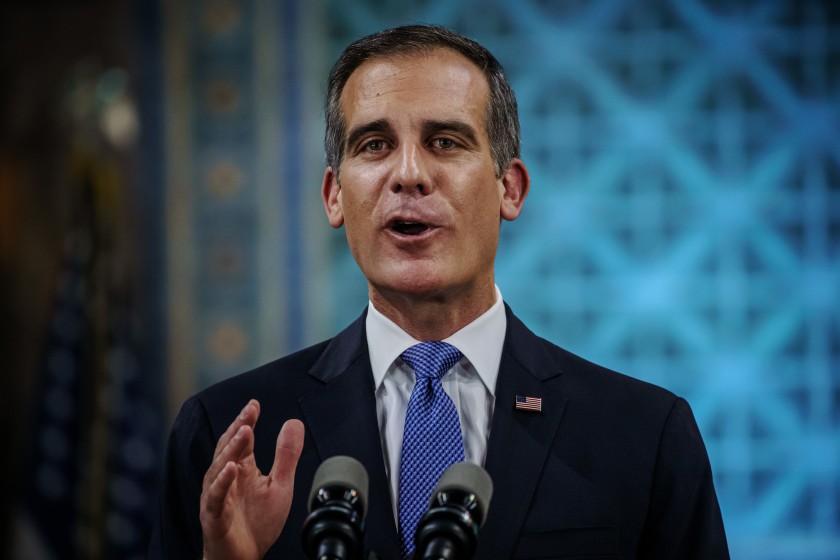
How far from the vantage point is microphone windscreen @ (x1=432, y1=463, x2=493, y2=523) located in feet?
3.55

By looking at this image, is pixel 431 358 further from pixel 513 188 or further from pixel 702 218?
pixel 702 218

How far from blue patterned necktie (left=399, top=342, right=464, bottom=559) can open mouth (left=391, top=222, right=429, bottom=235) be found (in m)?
0.21

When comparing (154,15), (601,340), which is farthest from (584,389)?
(154,15)

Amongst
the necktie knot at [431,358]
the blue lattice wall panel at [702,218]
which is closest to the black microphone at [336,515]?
the necktie knot at [431,358]

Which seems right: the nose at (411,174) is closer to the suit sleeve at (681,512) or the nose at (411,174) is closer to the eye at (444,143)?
the eye at (444,143)

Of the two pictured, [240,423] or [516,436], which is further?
[516,436]

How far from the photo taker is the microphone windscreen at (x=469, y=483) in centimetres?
108

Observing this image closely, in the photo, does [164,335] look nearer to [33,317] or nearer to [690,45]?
[33,317]

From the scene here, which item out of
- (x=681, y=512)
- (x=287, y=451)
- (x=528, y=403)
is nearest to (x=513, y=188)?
(x=528, y=403)

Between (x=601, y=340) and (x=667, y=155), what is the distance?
88cm

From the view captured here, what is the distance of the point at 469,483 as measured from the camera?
1.09 m

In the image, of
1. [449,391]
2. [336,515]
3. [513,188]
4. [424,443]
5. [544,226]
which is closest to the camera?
[336,515]

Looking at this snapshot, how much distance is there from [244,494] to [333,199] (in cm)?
70

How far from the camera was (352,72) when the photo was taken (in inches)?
70.5
